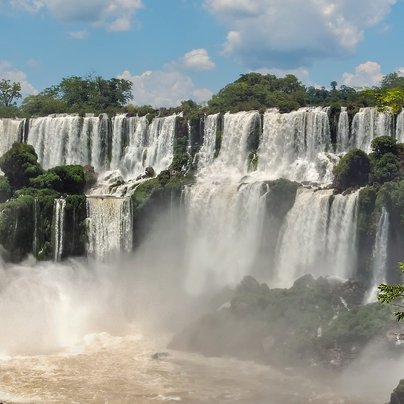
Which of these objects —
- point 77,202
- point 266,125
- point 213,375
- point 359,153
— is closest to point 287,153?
point 266,125

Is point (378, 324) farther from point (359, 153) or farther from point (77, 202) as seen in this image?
point (77, 202)

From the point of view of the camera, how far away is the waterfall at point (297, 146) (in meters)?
40.8

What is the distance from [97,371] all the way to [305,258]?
1274 centimetres

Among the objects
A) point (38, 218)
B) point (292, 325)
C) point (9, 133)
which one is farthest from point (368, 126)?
point (9, 133)

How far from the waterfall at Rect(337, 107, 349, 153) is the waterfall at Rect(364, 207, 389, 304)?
995cm

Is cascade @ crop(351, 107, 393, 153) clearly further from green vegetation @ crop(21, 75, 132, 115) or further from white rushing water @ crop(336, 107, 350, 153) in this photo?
green vegetation @ crop(21, 75, 132, 115)

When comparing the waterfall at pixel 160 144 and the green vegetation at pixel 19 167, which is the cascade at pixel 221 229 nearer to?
the waterfall at pixel 160 144

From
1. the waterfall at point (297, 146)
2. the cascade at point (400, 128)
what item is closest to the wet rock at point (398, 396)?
the waterfall at point (297, 146)

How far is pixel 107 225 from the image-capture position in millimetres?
38750

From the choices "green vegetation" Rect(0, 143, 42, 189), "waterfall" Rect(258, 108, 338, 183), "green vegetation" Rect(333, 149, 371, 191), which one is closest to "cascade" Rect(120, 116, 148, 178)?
"green vegetation" Rect(0, 143, 42, 189)

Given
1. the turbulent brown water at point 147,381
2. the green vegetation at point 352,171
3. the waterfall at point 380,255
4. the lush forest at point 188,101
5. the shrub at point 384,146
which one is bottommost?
the turbulent brown water at point 147,381

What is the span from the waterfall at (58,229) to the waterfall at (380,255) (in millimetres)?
17228

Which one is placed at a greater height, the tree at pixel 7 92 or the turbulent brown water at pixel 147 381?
the tree at pixel 7 92

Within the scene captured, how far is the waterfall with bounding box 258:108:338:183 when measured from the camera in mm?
40844
